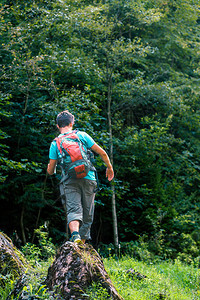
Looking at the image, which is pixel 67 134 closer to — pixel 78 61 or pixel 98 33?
pixel 78 61

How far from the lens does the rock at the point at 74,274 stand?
114 inches

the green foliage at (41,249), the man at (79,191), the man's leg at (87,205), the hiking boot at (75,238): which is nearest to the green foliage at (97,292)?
the hiking boot at (75,238)

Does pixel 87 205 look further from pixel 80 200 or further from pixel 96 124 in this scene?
pixel 96 124

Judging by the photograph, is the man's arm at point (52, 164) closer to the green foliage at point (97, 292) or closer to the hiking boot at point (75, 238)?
the hiking boot at point (75, 238)

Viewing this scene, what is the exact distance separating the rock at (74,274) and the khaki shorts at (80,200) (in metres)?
0.59

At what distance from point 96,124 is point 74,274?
17.2 feet

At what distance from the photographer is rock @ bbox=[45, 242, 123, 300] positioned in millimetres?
2891

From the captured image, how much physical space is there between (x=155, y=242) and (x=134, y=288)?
470cm

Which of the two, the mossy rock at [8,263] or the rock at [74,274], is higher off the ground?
the rock at [74,274]

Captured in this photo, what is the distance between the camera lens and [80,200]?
3951 mm

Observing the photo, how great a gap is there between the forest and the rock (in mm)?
4578

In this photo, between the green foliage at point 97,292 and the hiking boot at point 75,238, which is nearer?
the green foliage at point 97,292

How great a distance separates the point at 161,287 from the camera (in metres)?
4.56

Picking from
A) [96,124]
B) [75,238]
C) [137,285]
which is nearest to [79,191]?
[75,238]
